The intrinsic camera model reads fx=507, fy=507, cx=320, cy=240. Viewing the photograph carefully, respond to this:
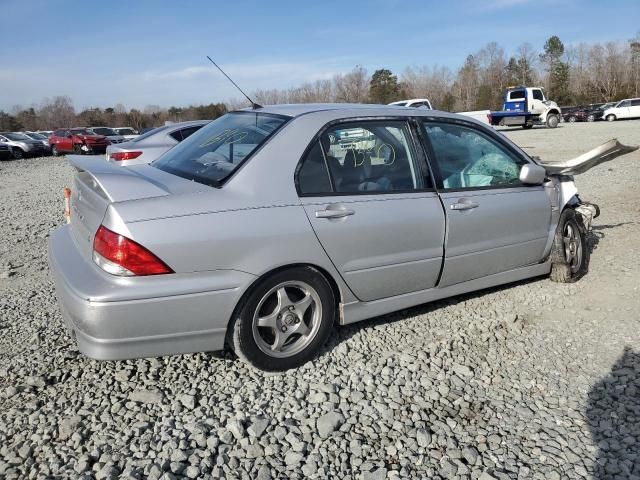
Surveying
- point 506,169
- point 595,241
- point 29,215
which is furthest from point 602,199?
point 29,215

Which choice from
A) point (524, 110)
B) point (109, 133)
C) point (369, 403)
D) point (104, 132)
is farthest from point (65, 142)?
point (369, 403)

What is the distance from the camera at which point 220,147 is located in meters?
3.39

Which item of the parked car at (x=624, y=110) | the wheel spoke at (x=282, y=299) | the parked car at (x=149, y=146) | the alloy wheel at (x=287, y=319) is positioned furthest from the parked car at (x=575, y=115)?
the wheel spoke at (x=282, y=299)

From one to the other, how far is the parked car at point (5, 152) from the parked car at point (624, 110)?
1584 inches

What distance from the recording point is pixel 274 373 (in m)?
3.11

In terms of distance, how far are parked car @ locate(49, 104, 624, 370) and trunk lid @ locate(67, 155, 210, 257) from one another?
0.04 ft

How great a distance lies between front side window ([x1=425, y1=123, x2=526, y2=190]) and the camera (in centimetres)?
372

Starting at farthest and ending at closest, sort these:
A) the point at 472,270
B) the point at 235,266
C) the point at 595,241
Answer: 1. the point at 595,241
2. the point at 472,270
3. the point at 235,266

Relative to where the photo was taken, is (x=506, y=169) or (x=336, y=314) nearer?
(x=336, y=314)

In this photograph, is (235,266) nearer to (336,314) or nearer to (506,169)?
(336,314)

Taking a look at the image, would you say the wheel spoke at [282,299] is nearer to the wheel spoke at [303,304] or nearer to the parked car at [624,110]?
the wheel spoke at [303,304]

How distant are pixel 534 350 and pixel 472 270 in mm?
711

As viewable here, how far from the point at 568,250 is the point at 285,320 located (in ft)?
9.20

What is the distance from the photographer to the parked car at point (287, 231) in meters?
2.65
